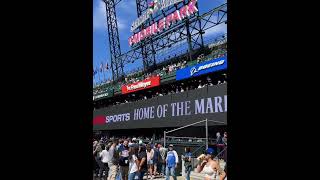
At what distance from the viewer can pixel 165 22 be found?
1256 inches

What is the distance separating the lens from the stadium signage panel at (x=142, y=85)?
29.2m

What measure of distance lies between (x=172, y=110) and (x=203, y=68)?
4.09m

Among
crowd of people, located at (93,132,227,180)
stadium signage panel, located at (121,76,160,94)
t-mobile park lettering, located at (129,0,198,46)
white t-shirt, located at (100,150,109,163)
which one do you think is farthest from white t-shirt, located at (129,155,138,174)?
t-mobile park lettering, located at (129,0,198,46)

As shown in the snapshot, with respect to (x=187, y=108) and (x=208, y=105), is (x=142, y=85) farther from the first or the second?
(x=208, y=105)

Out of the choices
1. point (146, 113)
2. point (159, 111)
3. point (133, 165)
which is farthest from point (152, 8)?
point (133, 165)

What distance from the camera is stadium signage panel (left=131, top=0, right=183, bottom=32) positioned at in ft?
103

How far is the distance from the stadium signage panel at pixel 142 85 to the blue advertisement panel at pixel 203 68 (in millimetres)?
3203

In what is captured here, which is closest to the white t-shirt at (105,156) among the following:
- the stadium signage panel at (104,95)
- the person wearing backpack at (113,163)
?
the person wearing backpack at (113,163)

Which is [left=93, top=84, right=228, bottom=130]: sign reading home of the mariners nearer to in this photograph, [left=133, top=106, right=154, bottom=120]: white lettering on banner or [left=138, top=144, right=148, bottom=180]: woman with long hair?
[left=133, top=106, right=154, bottom=120]: white lettering on banner

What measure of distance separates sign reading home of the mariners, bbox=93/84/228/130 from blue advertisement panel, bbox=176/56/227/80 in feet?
3.83

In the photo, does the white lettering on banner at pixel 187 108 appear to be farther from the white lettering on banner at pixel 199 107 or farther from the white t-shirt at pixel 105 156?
the white t-shirt at pixel 105 156
